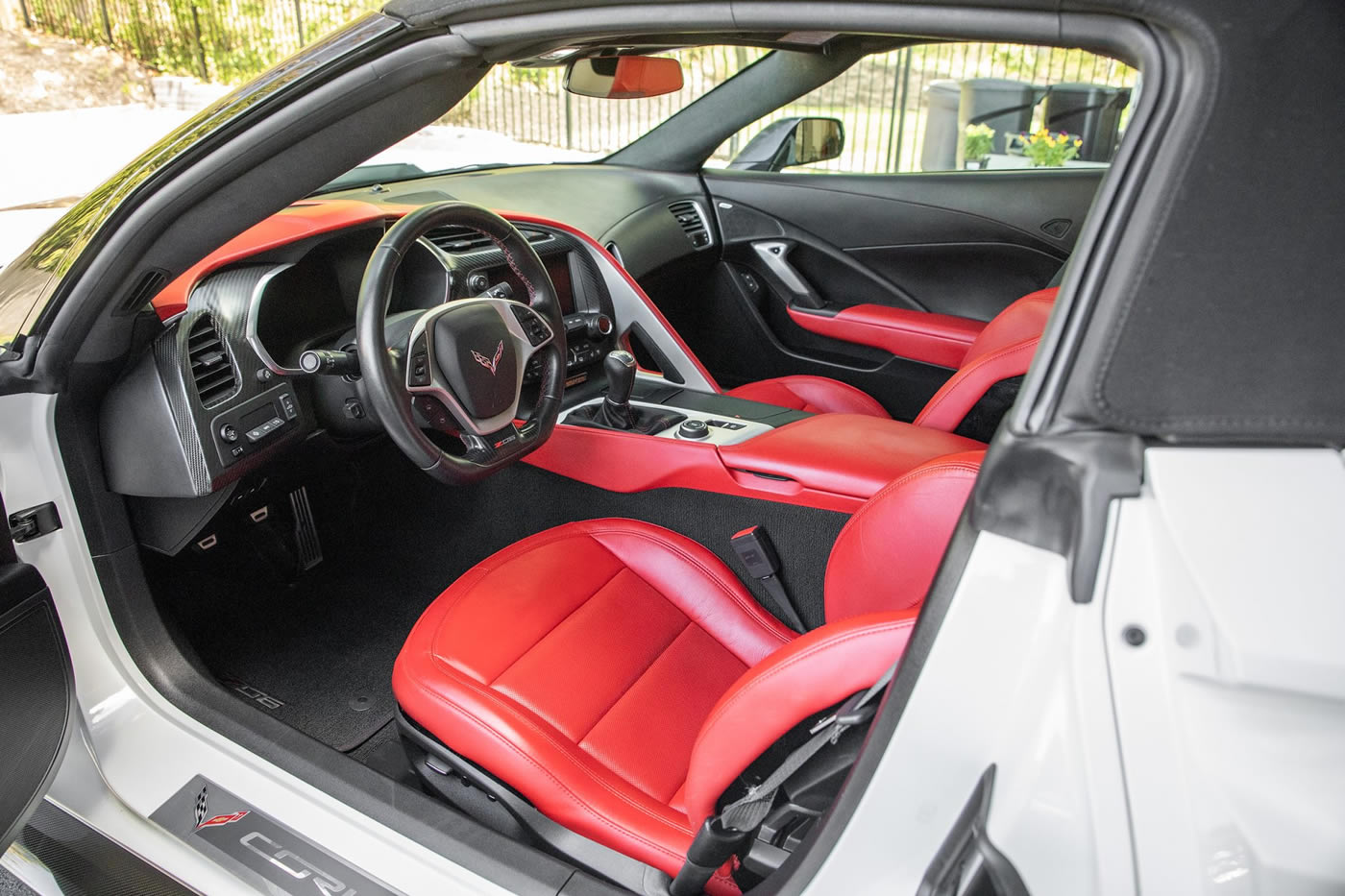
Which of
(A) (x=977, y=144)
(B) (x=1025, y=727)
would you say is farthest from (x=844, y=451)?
(A) (x=977, y=144)

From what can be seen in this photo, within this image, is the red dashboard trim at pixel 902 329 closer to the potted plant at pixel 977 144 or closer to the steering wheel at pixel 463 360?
the potted plant at pixel 977 144

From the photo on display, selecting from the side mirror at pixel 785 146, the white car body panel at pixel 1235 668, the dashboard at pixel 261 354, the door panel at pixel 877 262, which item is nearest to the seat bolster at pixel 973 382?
the door panel at pixel 877 262

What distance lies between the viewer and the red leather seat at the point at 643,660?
0.99 metres

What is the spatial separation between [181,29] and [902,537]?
13.1 meters

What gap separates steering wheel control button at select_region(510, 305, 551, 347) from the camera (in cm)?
166

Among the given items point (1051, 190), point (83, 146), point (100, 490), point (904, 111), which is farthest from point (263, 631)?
point (83, 146)

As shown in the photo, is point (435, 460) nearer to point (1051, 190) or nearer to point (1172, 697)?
point (1172, 697)

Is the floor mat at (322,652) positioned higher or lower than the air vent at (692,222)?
lower

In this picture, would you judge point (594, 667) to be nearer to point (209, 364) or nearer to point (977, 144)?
point (209, 364)

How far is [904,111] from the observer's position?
20.4 ft

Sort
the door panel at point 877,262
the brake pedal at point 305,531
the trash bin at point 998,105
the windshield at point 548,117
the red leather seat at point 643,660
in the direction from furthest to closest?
the windshield at point 548,117 < the trash bin at point 998,105 < the door panel at point 877,262 < the brake pedal at point 305,531 < the red leather seat at point 643,660

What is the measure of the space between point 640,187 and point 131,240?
2.03m

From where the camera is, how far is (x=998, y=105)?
4.66 metres

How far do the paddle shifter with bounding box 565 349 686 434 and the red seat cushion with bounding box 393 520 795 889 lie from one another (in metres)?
0.32
